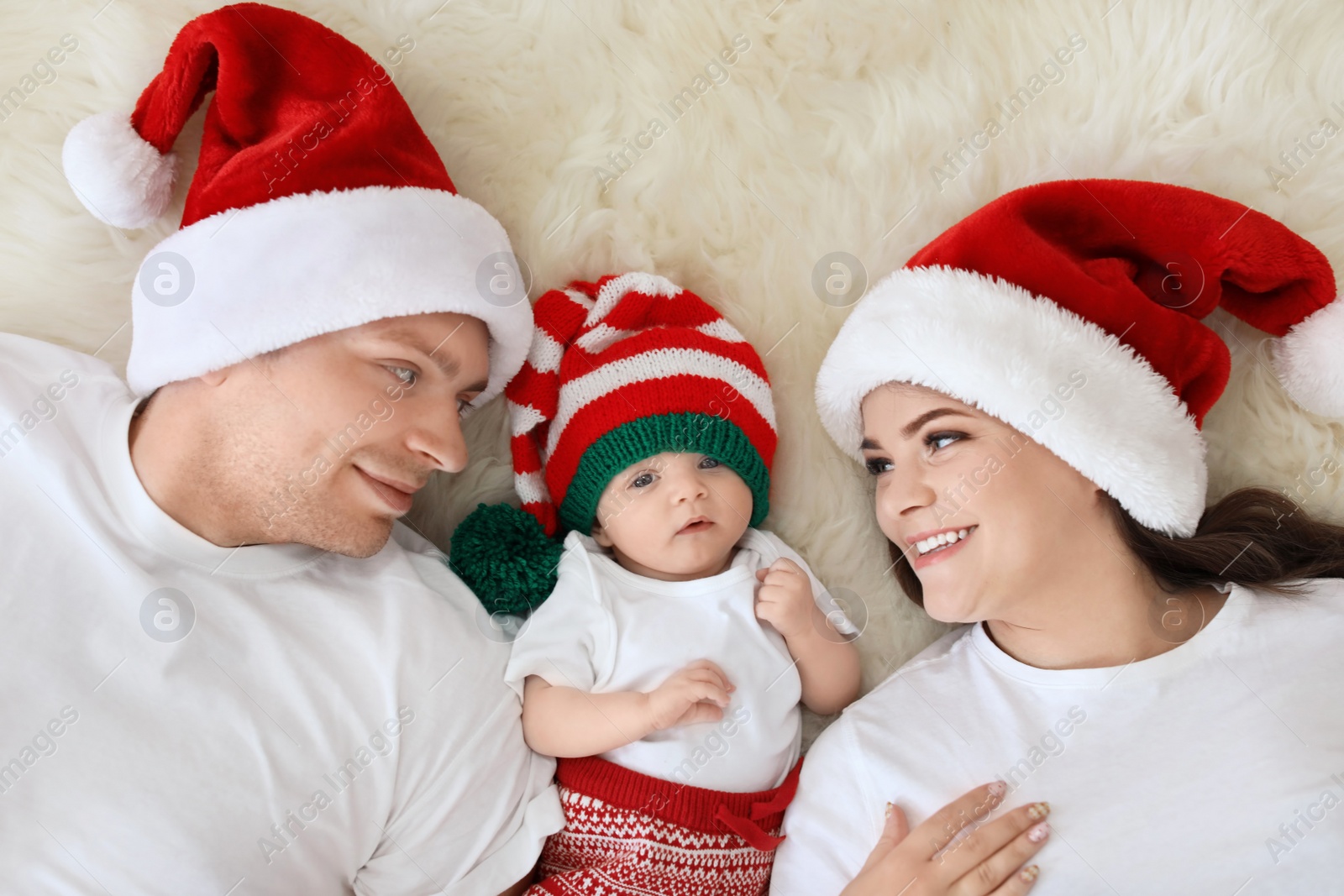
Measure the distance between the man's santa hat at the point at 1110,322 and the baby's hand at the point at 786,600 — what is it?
1.24 feet

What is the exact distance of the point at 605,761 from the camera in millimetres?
1685

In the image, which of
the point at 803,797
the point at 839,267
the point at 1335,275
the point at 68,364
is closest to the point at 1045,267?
the point at 839,267

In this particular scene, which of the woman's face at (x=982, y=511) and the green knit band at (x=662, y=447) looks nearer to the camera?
the woman's face at (x=982, y=511)

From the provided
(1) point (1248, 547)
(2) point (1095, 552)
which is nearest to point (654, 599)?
(2) point (1095, 552)

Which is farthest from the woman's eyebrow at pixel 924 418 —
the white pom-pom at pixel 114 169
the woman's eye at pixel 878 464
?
the white pom-pom at pixel 114 169

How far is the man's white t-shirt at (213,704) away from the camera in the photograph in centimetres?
134

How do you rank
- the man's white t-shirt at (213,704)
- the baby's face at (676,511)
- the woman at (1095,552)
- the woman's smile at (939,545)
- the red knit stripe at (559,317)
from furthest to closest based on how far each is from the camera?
the red knit stripe at (559,317) < the baby's face at (676,511) < the woman's smile at (939,545) < the woman at (1095,552) < the man's white t-shirt at (213,704)

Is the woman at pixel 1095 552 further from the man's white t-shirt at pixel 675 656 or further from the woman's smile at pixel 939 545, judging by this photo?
the man's white t-shirt at pixel 675 656

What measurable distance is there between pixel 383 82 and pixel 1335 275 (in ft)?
6.04

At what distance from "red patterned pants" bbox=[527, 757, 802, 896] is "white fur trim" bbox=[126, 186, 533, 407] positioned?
911mm

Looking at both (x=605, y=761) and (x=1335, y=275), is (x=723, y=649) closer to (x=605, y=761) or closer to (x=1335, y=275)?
(x=605, y=761)

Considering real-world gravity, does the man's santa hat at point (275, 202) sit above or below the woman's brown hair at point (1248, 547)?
above

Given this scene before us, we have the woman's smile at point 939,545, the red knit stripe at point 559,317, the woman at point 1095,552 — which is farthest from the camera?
the red knit stripe at point 559,317

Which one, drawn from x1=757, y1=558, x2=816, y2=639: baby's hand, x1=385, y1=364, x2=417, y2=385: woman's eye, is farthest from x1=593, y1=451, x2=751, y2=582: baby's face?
x1=385, y1=364, x2=417, y2=385: woman's eye
